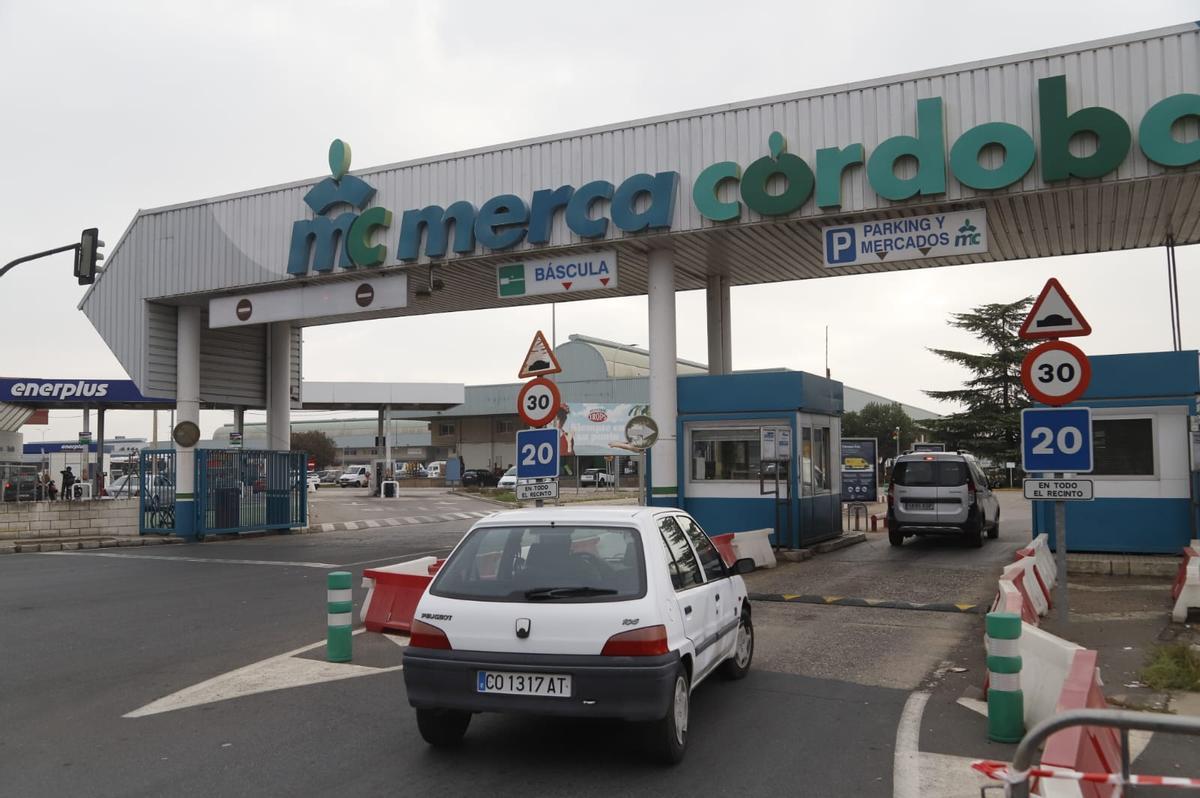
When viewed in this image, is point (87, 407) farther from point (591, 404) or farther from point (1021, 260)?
point (1021, 260)

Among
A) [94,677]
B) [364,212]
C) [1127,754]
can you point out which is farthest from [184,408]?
[1127,754]

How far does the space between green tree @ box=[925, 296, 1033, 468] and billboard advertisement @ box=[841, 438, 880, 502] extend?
2674cm

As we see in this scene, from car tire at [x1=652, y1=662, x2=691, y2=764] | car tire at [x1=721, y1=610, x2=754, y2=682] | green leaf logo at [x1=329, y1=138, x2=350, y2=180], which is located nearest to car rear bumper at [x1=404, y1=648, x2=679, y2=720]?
car tire at [x1=652, y1=662, x2=691, y2=764]

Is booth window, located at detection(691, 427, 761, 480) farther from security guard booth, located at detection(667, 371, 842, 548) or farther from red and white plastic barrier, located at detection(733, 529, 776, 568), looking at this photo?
red and white plastic barrier, located at detection(733, 529, 776, 568)

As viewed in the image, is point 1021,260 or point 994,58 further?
point 1021,260

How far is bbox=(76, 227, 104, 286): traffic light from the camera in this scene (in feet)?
60.3

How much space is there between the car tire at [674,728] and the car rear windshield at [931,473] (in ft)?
45.7

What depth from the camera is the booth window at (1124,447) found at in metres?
13.7

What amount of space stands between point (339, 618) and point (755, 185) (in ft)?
31.8

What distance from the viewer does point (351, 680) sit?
7770 mm

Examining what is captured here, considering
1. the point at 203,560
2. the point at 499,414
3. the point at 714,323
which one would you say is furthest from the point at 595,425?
the point at 203,560

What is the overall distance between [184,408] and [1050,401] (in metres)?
20.2

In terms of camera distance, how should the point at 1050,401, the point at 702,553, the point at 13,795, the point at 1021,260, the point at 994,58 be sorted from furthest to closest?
the point at 1021,260
the point at 994,58
the point at 1050,401
the point at 702,553
the point at 13,795

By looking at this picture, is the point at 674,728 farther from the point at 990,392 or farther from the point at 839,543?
the point at 990,392
